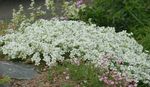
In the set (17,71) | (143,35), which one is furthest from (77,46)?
(143,35)

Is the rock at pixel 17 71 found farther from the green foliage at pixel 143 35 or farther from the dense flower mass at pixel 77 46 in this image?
the green foliage at pixel 143 35

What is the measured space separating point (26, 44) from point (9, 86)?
107 cm

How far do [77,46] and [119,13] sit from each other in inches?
54.3

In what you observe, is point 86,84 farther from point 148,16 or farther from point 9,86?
point 148,16

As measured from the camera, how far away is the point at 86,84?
602 centimetres

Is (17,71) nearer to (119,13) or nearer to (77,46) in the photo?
(77,46)

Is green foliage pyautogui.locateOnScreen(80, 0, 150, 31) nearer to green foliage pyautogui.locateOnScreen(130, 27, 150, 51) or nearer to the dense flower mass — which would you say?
green foliage pyautogui.locateOnScreen(130, 27, 150, 51)

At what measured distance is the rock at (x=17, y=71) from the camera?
6.43 metres

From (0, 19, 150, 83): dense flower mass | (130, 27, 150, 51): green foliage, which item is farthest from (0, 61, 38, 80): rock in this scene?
(130, 27, 150, 51): green foliage

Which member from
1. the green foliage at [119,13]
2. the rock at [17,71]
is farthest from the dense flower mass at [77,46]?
the green foliage at [119,13]

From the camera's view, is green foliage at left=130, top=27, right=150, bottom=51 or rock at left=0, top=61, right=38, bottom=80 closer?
rock at left=0, top=61, right=38, bottom=80

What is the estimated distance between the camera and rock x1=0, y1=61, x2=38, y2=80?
21.1ft

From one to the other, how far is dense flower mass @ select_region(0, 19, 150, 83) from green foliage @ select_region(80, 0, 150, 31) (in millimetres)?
519

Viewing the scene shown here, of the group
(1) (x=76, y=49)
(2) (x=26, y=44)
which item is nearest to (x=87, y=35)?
(1) (x=76, y=49)
